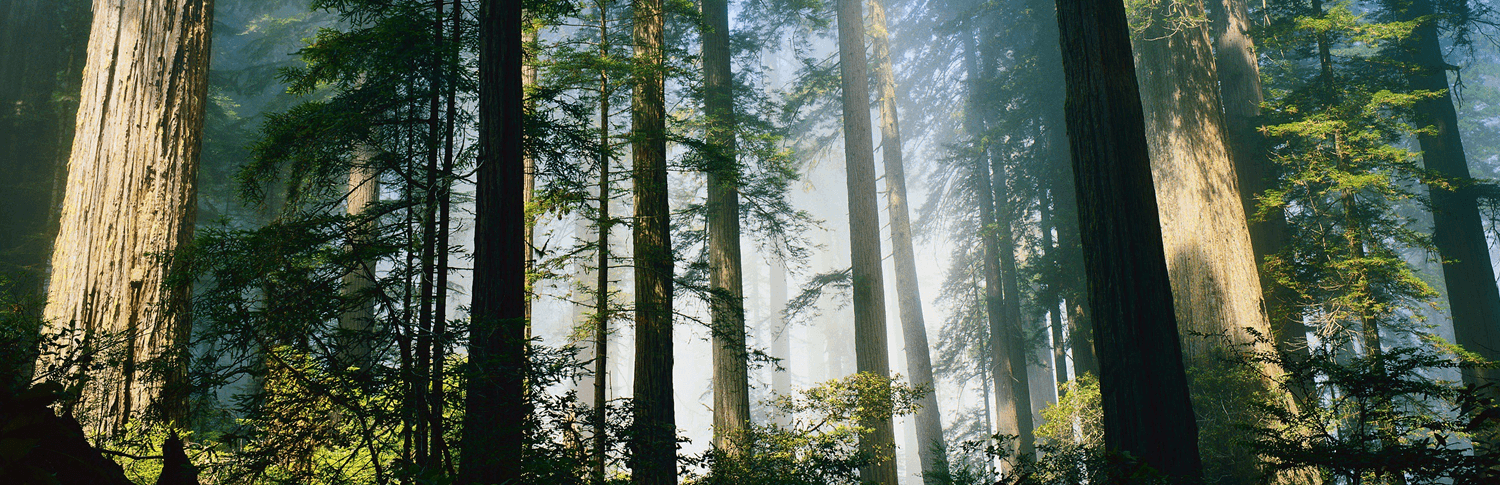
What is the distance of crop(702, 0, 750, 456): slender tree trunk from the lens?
27.5 ft

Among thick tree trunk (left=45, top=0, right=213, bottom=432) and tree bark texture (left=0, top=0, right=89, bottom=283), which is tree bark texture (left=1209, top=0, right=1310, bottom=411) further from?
tree bark texture (left=0, top=0, right=89, bottom=283)

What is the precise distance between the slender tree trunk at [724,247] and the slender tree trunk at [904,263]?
5769 mm

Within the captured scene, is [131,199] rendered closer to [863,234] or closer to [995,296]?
[863,234]

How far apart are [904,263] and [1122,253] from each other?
13.7 meters

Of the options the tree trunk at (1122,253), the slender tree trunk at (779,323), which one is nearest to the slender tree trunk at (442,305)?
the tree trunk at (1122,253)

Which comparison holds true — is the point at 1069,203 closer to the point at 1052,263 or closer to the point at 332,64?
the point at 1052,263

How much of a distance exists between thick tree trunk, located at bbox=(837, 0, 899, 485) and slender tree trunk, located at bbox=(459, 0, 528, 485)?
6.80 meters

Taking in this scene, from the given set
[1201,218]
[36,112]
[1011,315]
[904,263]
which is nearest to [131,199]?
[1201,218]

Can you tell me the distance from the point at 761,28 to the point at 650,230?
9828 mm

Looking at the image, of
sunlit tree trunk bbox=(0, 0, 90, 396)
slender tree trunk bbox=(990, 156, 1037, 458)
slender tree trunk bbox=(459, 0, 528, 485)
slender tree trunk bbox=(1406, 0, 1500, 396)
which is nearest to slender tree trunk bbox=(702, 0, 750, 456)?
slender tree trunk bbox=(459, 0, 528, 485)

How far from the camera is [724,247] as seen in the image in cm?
1059

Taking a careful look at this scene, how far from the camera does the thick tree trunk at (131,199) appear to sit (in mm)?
5168

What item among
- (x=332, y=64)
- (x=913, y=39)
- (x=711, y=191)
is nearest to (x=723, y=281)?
(x=711, y=191)

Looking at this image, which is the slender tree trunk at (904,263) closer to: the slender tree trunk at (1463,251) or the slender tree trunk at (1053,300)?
the slender tree trunk at (1053,300)
